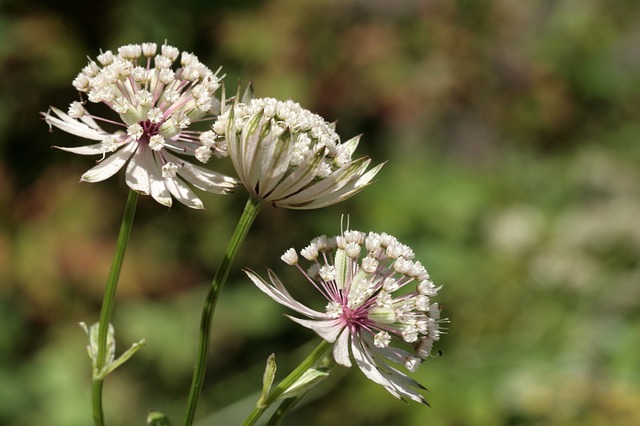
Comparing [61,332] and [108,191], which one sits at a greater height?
[108,191]

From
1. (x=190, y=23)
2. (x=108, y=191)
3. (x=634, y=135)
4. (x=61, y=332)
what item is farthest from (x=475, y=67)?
(x=61, y=332)

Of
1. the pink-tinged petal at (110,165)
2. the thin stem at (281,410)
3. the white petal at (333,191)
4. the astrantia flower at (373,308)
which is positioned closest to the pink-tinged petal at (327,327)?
the astrantia flower at (373,308)

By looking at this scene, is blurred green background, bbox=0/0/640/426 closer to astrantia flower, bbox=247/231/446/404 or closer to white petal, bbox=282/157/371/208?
astrantia flower, bbox=247/231/446/404

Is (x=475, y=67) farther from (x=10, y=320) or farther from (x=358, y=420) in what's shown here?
(x=10, y=320)

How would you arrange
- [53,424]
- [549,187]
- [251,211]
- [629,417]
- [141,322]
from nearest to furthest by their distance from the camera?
1. [251,211]
2. [629,417]
3. [53,424]
4. [141,322]
5. [549,187]

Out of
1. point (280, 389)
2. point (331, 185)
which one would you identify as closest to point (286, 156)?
point (331, 185)

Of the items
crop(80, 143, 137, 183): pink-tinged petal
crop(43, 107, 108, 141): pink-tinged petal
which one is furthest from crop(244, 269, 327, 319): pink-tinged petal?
crop(43, 107, 108, 141): pink-tinged petal

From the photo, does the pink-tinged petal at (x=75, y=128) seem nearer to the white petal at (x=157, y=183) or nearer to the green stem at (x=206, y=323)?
the white petal at (x=157, y=183)

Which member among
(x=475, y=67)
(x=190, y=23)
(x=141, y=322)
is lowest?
(x=141, y=322)
